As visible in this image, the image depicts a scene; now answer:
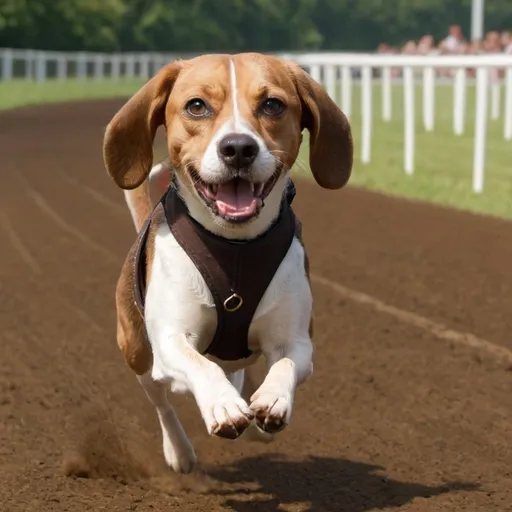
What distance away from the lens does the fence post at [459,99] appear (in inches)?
748

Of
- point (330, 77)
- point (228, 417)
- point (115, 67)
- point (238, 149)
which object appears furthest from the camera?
point (115, 67)

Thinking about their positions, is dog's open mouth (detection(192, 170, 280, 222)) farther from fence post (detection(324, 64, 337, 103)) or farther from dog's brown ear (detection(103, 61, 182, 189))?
fence post (detection(324, 64, 337, 103))

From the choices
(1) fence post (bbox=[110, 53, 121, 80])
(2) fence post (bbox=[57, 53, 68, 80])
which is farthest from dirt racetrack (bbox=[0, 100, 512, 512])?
(1) fence post (bbox=[110, 53, 121, 80])

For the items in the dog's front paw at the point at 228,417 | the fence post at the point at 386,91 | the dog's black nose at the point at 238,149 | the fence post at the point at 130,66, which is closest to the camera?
the dog's front paw at the point at 228,417

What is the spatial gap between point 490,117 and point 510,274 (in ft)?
58.5

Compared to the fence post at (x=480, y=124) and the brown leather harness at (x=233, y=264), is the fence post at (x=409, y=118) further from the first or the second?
the brown leather harness at (x=233, y=264)

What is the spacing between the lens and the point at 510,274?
1003cm

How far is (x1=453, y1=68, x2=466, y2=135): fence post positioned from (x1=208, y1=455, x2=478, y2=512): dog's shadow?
1339 cm

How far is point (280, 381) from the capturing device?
4668 mm

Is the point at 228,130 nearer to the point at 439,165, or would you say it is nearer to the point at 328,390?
the point at 328,390

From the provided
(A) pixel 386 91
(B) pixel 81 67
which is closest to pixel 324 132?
(A) pixel 386 91

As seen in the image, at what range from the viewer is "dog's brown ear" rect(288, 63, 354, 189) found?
5.17m

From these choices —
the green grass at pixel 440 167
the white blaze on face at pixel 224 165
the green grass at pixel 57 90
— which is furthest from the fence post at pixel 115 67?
the white blaze on face at pixel 224 165

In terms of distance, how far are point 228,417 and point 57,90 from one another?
42913 mm
